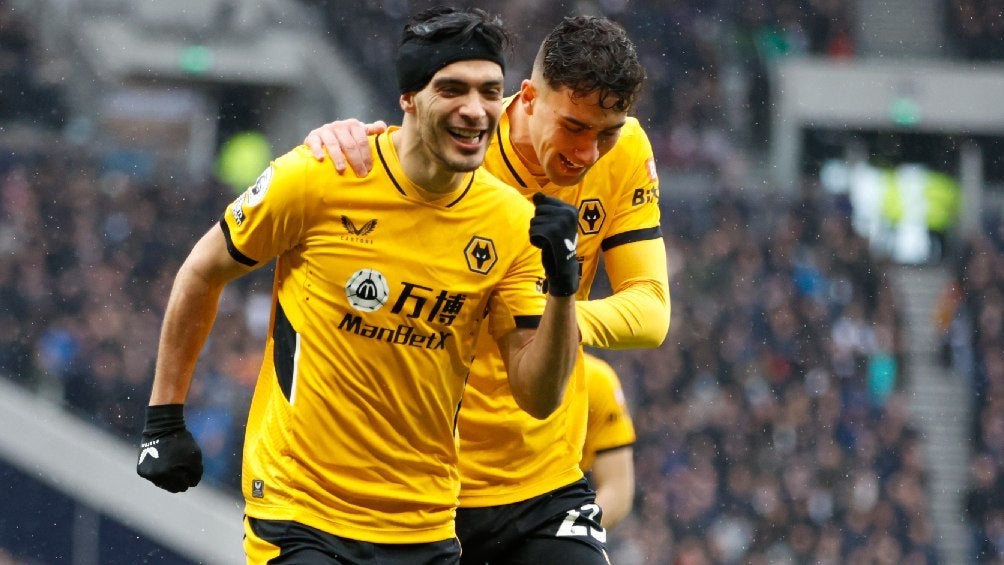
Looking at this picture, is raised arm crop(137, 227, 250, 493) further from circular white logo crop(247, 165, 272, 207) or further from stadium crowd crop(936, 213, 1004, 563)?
stadium crowd crop(936, 213, 1004, 563)

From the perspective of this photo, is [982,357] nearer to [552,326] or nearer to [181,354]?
[552,326]

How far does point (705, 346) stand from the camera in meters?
15.6

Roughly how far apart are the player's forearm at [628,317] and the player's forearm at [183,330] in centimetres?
100

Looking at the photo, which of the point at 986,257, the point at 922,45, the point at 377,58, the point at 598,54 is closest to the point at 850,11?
the point at 922,45

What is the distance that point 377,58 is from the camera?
1956 centimetres

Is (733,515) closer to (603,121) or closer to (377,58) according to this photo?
(377,58)

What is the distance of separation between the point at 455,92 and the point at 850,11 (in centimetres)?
2018

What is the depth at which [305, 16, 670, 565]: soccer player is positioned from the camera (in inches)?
165

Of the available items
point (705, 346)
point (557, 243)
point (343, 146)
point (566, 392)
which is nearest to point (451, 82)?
point (343, 146)

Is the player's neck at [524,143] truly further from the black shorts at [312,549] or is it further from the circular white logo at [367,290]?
the black shorts at [312,549]

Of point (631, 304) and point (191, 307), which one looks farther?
point (631, 304)

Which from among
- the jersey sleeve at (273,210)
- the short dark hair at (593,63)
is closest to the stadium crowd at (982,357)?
the short dark hair at (593,63)

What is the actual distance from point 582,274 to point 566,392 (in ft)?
1.22

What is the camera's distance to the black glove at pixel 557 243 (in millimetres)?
3598
